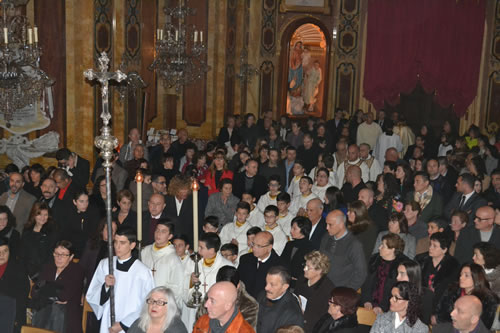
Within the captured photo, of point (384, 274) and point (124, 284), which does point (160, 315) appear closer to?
point (124, 284)

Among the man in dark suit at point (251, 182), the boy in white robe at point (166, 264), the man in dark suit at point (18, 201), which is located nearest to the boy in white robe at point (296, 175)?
the man in dark suit at point (251, 182)

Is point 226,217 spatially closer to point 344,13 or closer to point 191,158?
point 191,158

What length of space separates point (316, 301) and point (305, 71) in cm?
1358

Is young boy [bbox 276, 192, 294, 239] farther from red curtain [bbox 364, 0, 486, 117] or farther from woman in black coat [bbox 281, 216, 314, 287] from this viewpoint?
red curtain [bbox 364, 0, 486, 117]

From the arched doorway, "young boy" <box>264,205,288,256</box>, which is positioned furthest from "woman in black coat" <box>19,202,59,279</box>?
the arched doorway

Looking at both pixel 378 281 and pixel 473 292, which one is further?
pixel 378 281

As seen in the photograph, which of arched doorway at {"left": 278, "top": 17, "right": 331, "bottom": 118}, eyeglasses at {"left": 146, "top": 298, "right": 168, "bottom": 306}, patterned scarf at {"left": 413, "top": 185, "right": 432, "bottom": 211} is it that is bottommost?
patterned scarf at {"left": 413, "top": 185, "right": 432, "bottom": 211}

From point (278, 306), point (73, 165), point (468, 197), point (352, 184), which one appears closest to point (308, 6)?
point (352, 184)

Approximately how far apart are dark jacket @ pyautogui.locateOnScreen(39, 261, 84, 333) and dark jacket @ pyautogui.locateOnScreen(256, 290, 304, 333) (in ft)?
6.24

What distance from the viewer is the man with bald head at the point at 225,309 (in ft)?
16.0

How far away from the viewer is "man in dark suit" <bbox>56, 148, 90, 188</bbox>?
1027 cm

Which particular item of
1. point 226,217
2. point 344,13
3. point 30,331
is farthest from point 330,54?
point 30,331

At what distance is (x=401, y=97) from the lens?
18938mm

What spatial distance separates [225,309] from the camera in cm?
489
